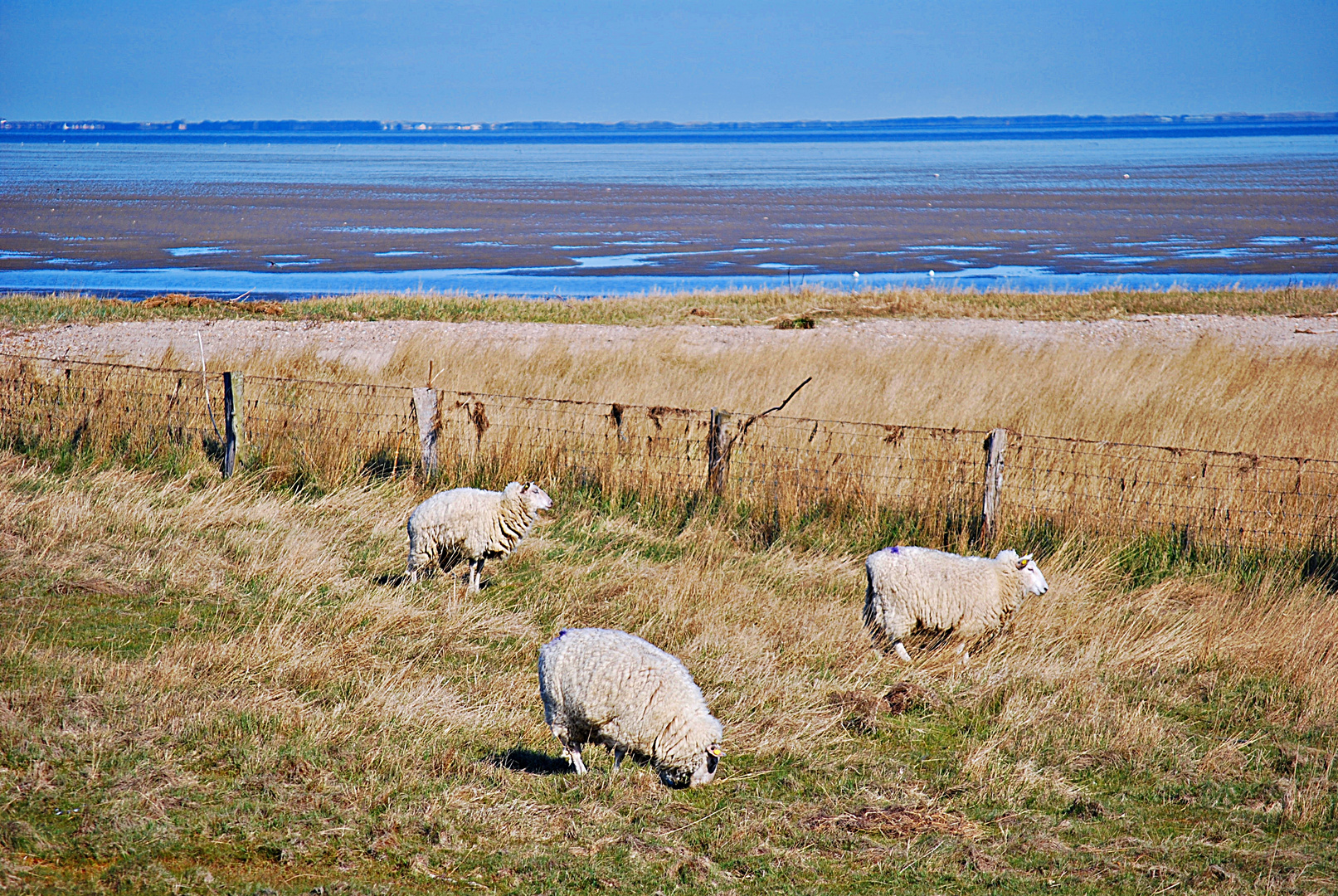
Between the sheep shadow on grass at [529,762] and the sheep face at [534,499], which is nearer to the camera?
the sheep shadow on grass at [529,762]

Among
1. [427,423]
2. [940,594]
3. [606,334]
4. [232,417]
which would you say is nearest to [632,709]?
[940,594]

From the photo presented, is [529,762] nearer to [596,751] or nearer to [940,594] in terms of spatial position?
[596,751]

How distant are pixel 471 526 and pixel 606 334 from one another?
1414 centimetres

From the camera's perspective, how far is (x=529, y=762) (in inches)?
246

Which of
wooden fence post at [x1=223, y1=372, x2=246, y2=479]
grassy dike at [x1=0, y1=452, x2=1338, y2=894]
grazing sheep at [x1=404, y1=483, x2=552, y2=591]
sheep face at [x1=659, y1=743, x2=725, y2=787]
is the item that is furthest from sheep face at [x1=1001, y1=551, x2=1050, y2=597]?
wooden fence post at [x1=223, y1=372, x2=246, y2=479]

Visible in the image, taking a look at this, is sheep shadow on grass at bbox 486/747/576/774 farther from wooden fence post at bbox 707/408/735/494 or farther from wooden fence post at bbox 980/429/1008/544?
wooden fence post at bbox 980/429/1008/544

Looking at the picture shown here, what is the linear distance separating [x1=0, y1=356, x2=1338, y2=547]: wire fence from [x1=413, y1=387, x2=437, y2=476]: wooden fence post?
2 cm

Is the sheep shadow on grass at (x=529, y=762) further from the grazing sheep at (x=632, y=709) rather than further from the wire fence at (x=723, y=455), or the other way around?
the wire fence at (x=723, y=455)

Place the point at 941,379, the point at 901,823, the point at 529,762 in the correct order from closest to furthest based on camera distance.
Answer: the point at 901,823 < the point at 529,762 < the point at 941,379

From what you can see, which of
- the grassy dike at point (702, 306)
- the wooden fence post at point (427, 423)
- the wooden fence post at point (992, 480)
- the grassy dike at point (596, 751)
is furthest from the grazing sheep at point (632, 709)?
the grassy dike at point (702, 306)

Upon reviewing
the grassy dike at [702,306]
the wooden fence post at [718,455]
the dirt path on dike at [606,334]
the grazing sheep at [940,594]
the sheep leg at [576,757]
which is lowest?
the sheep leg at [576,757]

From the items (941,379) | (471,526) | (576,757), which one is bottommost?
(576,757)

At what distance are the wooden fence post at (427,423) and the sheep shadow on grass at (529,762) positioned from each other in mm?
5952

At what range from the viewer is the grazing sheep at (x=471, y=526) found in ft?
29.0
